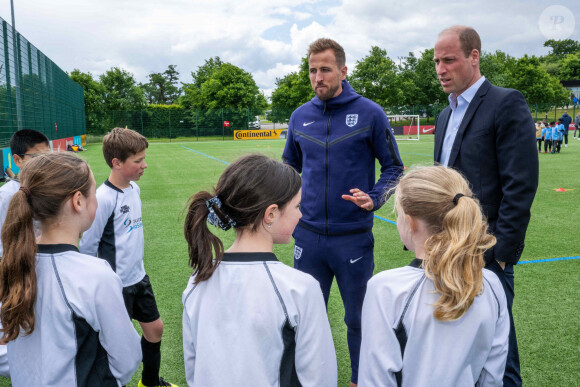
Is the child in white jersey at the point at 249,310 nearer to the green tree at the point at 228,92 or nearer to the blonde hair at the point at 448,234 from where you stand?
the blonde hair at the point at 448,234

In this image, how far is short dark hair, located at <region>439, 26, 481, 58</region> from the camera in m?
2.84

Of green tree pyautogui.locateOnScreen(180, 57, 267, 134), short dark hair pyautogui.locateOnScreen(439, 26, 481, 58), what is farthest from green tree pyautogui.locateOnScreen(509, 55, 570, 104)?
short dark hair pyautogui.locateOnScreen(439, 26, 481, 58)

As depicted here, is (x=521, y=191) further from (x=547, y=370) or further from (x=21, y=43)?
(x=21, y=43)

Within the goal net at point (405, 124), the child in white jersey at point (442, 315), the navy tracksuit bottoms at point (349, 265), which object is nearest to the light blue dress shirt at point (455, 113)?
the navy tracksuit bottoms at point (349, 265)

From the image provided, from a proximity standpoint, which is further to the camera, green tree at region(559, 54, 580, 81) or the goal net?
green tree at region(559, 54, 580, 81)

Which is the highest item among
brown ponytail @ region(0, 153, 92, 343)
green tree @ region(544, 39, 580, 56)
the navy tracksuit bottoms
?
green tree @ region(544, 39, 580, 56)

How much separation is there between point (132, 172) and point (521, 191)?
8.33 feet

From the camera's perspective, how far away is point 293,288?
5.29 ft

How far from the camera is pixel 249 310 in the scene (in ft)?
5.27

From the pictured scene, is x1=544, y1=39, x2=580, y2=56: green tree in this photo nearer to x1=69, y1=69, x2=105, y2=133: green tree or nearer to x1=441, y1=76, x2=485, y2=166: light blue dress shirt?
x1=69, y1=69, x2=105, y2=133: green tree

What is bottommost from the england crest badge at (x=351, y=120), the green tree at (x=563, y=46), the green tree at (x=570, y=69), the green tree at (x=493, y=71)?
the england crest badge at (x=351, y=120)

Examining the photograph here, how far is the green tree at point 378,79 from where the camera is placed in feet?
200

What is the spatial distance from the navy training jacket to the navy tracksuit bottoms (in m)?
0.07

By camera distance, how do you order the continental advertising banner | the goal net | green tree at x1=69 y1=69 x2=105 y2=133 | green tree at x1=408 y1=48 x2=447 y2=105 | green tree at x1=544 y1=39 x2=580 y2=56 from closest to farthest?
the continental advertising banner
the goal net
green tree at x1=69 y1=69 x2=105 y2=133
green tree at x1=408 y1=48 x2=447 y2=105
green tree at x1=544 y1=39 x2=580 y2=56
